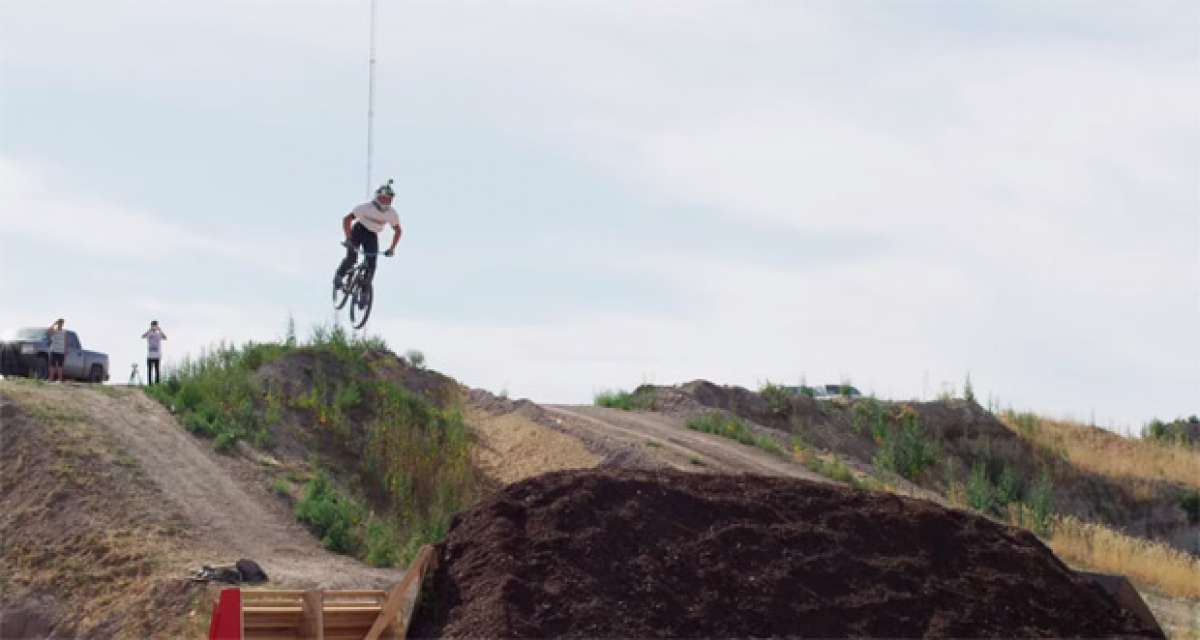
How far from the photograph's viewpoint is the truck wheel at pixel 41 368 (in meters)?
30.8

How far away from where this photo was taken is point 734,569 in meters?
11.8

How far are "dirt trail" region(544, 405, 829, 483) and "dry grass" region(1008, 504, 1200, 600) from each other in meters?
3.55

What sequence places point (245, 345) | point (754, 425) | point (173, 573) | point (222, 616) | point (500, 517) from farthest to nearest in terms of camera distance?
point (754, 425), point (245, 345), point (173, 573), point (500, 517), point (222, 616)

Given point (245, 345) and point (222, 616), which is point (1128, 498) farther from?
point (222, 616)

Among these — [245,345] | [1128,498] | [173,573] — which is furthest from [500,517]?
[1128,498]

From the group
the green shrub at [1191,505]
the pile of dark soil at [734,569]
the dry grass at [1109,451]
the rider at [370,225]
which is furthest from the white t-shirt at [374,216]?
the green shrub at [1191,505]

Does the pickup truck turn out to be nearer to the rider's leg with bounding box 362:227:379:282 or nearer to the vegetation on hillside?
the vegetation on hillside

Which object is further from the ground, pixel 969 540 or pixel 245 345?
pixel 245 345

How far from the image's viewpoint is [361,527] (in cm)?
1905

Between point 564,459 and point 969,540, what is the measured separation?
33.9 feet

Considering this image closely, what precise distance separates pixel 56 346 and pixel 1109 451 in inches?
869

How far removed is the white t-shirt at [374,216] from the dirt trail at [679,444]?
13.5ft

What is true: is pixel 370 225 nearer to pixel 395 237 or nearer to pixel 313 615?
pixel 395 237

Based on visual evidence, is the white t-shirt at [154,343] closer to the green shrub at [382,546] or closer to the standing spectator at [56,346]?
the standing spectator at [56,346]
